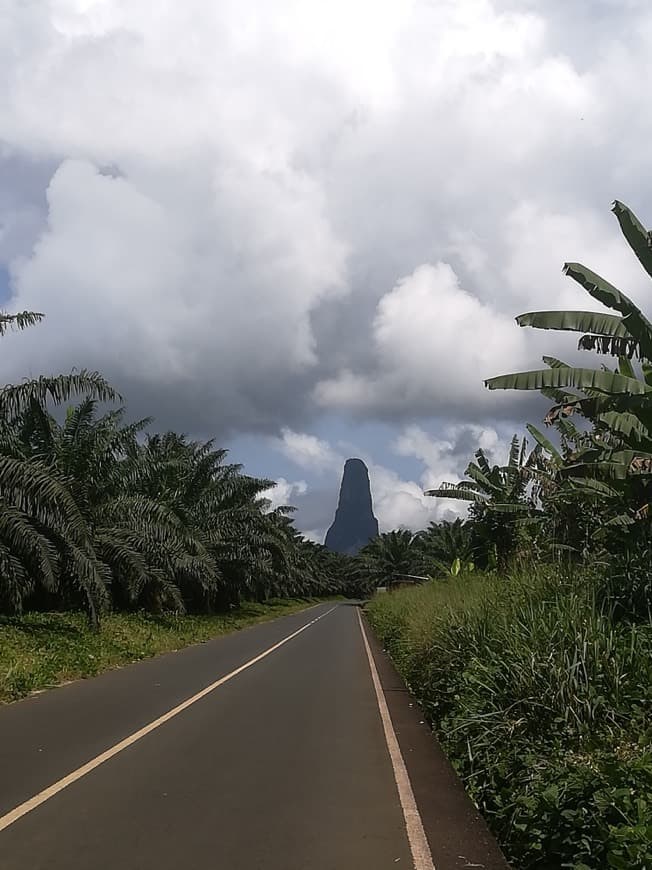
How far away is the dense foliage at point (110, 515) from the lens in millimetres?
17547

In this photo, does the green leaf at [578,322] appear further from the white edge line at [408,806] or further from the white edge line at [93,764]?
the white edge line at [93,764]

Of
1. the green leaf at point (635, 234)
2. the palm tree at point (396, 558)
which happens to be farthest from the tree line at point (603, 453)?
the palm tree at point (396, 558)

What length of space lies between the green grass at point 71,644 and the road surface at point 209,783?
0.94 m

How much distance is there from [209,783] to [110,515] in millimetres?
19671

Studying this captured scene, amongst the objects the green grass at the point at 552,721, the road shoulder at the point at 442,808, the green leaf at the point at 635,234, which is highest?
the green leaf at the point at 635,234

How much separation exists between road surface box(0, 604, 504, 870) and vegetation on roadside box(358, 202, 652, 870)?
55cm

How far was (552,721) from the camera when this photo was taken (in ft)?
23.2

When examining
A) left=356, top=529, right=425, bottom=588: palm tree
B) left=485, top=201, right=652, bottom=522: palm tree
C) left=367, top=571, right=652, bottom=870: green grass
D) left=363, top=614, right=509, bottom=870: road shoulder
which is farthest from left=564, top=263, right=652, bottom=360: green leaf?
left=356, top=529, right=425, bottom=588: palm tree

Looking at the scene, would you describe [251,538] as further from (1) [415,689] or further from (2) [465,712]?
(2) [465,712]

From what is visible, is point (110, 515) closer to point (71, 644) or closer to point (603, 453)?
point (71, 644)

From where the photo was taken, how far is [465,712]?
323 inches

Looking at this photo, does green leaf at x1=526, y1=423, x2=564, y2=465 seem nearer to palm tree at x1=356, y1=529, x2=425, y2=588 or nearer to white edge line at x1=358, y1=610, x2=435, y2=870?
white edge line at x1=358, y1=610, x2=435, y2=870

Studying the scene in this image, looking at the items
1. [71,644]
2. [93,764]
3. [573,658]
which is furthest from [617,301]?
[71,644]

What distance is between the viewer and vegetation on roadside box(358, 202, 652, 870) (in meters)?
5.16
